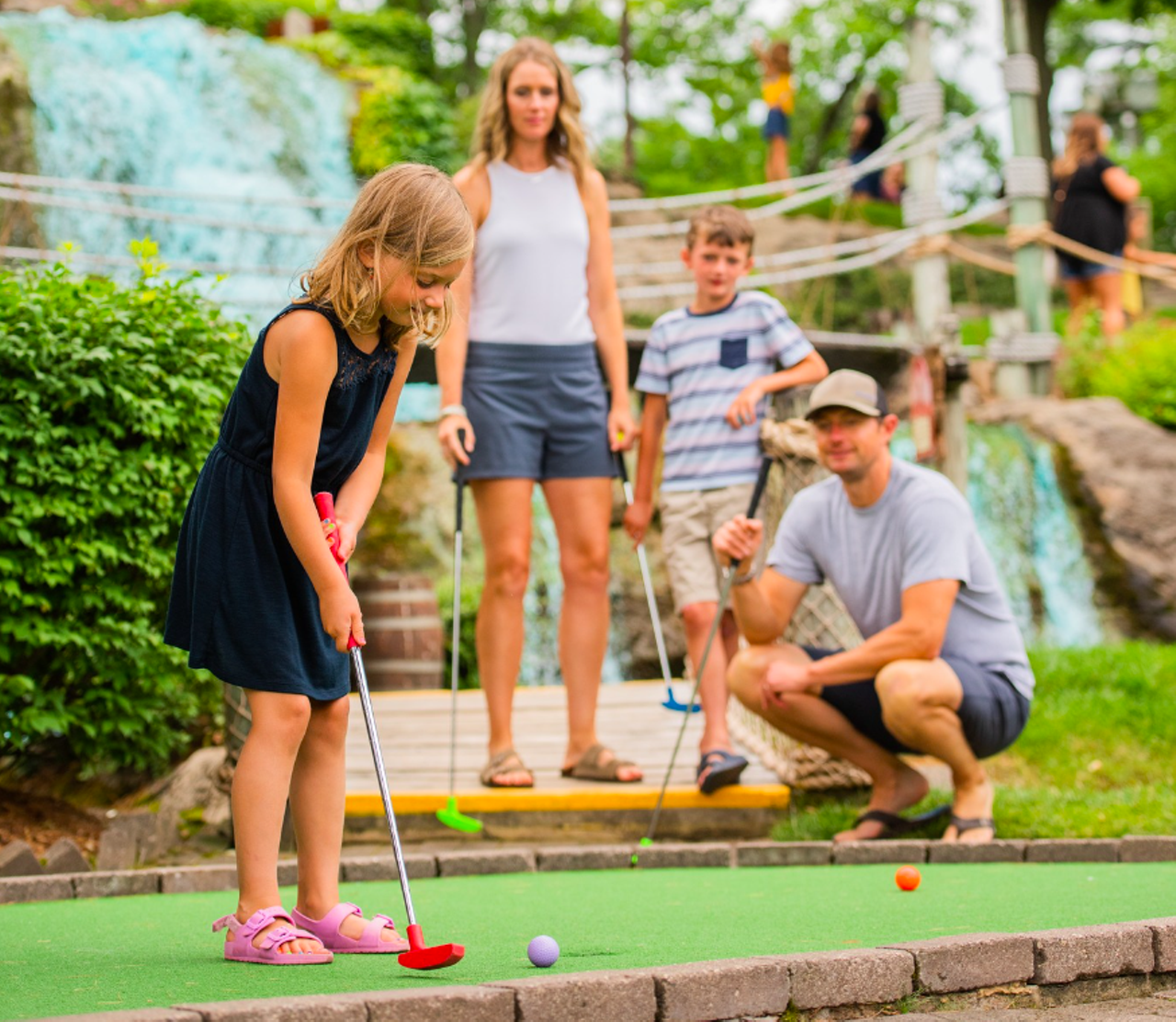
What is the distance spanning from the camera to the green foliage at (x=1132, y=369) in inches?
435

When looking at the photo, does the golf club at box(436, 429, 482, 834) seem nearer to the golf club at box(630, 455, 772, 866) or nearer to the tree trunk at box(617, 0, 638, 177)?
the golf club at box(630, 455, 772, 866)

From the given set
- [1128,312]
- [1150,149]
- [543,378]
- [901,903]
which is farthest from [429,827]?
[1150,149]

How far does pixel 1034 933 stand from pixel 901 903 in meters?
0.64

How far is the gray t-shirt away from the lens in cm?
412

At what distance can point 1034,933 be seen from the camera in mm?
2355

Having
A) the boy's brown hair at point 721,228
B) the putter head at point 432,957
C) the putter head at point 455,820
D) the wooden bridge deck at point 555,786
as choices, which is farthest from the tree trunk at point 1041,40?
the putter head at point 432,957

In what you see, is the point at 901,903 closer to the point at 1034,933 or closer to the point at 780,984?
the point at 1034,933

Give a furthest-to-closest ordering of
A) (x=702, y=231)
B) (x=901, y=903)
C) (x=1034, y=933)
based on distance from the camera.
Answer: (x=702, y=231) → (x=901, y=903) → (x=1034, y=933)

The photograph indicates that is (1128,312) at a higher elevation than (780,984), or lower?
higher

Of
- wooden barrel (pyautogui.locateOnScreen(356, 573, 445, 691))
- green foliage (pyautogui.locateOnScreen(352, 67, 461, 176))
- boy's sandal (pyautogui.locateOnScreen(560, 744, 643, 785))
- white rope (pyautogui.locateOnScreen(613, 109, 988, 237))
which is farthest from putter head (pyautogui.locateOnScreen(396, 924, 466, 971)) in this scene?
green foliage (pyautogui.locateOnScreen(352, 67, 461, 176))

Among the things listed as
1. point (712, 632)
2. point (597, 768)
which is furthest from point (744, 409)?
point (597, 768)

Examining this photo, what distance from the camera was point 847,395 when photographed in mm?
4098

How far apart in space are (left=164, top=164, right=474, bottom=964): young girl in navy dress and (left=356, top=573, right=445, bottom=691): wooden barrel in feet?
18.6

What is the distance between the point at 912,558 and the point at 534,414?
1169 millimetres
